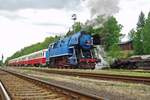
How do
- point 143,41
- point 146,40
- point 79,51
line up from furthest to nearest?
point 143,41 < point 146,40 < point 79,51

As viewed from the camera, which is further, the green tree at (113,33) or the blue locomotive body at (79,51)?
the green tree at (113,33)

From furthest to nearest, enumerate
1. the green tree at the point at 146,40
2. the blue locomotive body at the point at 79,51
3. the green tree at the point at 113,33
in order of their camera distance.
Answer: the green tree at the point at 113,33, the green tree at the point at 146,40, the blue locomotive body at the point at 79,51

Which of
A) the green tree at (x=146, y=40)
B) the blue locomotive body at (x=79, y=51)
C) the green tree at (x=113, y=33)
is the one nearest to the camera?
the blue locomotive body at (x=79, y=51)

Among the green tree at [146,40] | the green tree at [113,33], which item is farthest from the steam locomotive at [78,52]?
the green tree at [113,33]

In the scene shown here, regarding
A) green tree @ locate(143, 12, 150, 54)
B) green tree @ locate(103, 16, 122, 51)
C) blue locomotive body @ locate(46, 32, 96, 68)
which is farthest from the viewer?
green tree @ locate(103, 16, 122, 51)

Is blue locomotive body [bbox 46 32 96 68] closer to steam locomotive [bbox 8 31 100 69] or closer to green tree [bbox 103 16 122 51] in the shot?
steam locomotive [bbox 8 31 100 69]

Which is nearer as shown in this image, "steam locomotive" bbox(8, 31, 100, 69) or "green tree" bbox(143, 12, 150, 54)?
"steam locomotive" bbox(8, 31, 100, 69)

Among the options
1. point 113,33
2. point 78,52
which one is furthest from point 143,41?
point 78,52

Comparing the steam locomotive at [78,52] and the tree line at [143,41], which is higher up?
the tree line at [143,41]

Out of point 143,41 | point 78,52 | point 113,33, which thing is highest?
point 113,33

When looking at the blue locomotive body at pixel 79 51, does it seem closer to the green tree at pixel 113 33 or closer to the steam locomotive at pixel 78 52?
the steam locomotive at pixel 78 52

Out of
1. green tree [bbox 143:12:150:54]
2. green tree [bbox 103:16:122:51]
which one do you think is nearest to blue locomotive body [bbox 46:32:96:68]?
green tree [bbox 143:12:150:54]

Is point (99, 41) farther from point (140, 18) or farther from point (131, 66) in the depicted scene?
point (140, 18)

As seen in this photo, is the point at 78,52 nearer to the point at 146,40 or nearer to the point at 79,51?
the point at 79,51
